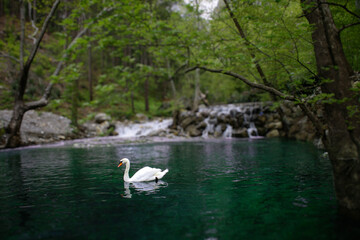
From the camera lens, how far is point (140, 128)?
2769 centimetres

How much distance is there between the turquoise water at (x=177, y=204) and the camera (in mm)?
3969

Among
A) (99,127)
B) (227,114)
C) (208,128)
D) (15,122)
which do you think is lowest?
(208,128)

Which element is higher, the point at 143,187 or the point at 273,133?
the point at 273,133

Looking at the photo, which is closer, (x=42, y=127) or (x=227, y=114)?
(x=42, y=127)

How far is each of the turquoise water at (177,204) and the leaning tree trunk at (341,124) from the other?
0.61m

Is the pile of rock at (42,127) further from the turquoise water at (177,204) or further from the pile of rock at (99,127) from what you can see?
the turquoise water at (177,204)

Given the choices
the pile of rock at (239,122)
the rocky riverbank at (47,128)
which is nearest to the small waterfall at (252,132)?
the pile of rock at (239,122)

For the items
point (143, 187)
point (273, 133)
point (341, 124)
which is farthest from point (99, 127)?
point (341, 124)

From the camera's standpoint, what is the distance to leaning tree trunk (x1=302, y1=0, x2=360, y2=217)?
12.8 feet

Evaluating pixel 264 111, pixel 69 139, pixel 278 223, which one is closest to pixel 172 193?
pixel 278 223

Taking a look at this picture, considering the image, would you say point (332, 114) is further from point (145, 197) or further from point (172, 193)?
point (145, 197)

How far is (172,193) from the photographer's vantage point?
6.22 meters

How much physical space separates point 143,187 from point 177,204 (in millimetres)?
1967

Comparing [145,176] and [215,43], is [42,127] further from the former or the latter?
[215,43]
